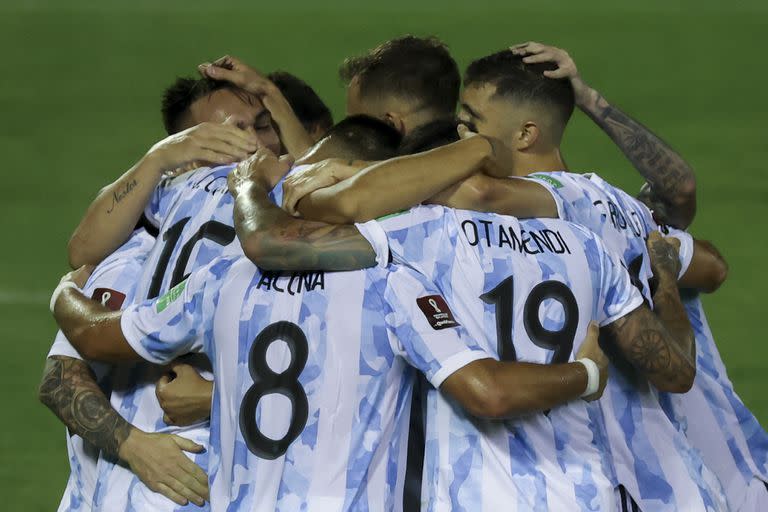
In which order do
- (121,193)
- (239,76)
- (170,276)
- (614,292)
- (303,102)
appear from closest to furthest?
(614,292) < (170,276) < (121,193) < (239,76) < (303,102)

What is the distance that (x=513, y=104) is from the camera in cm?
471

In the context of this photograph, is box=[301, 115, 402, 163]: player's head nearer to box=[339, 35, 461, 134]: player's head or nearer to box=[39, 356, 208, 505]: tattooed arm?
box=[339, 35, 461, 134]: player's head

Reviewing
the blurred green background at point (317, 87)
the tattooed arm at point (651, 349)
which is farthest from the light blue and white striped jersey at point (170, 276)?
the blurred green background at point (317, 87)

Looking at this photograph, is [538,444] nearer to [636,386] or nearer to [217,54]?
[636,386]

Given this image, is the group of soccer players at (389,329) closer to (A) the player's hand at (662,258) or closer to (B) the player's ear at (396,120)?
(A) the player's hand at (662,258)

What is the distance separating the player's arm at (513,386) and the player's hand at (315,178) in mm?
684

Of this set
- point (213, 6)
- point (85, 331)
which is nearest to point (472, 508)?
point (85, 331)

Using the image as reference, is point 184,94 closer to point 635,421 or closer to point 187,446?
point 187,446

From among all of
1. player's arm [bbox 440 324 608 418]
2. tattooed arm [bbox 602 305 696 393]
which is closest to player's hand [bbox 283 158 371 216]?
player's arm [bbox 440 324 608 418]

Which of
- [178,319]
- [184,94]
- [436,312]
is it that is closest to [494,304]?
[436,312]

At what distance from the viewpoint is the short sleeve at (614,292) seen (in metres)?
4.05

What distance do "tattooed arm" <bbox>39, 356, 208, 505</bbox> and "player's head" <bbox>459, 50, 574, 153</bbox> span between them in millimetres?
1442

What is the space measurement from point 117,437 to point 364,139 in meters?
1.15

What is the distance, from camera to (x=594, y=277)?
13.1 feet
